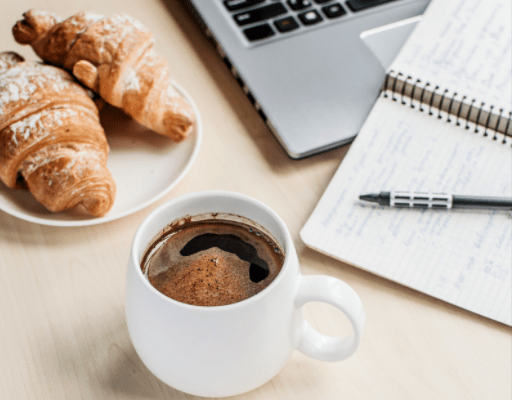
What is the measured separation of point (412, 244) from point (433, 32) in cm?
38

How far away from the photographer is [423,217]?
61 centimetres

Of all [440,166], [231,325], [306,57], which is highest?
[231,325]

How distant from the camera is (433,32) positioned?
783 mm

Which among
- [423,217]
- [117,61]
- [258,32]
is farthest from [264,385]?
[258,32]

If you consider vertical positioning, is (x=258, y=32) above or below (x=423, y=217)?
above

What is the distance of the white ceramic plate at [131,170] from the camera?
578mm

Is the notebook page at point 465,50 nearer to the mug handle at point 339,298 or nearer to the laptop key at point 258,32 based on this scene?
the laptop key at point 258,32

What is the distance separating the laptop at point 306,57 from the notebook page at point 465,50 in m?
0.04

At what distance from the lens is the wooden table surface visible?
47 cm

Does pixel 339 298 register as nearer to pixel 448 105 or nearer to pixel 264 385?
pixel 264 385

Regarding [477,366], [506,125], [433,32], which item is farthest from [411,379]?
[433,32]

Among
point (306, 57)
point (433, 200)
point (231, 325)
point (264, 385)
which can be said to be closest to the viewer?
point (231, 325)

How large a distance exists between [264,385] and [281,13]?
22.5 inches

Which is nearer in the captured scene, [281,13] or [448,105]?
[448,105]
